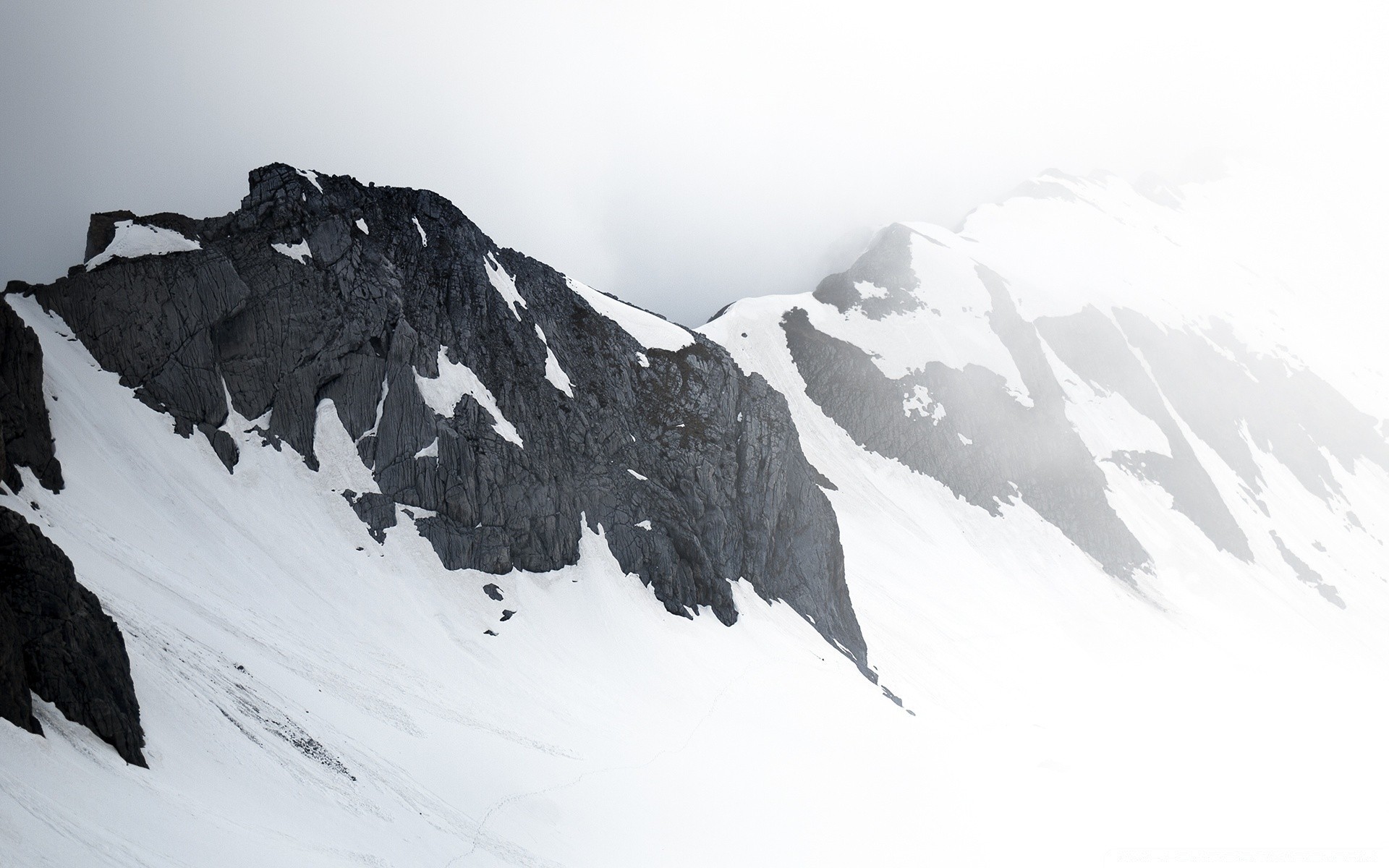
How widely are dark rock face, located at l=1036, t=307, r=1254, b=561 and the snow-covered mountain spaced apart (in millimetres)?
8725

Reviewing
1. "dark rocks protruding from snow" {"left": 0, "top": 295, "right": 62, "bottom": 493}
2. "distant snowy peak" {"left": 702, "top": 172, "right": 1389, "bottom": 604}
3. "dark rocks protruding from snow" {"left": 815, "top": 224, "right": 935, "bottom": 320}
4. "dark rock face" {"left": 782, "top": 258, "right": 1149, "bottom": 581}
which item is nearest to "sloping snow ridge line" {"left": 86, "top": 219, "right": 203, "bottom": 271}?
"dark rocks protruding from snow" {"left": 0, "top": 295, "right": 62, "bottom": 493}

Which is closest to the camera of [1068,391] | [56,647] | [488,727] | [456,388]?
[56,647]

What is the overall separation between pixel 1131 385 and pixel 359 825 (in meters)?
118

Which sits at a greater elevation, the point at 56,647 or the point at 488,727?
the point at 56,647

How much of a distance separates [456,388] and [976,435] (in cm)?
6942

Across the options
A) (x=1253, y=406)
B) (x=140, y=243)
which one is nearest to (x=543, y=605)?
(x=140, y=243)

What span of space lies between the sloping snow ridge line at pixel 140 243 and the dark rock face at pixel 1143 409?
10237cm

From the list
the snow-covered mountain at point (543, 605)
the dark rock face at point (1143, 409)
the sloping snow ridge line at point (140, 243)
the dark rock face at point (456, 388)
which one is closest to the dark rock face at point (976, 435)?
the snow-covered mountain at point (543, 605)

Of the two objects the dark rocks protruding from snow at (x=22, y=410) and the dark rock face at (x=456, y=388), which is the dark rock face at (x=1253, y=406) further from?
the dark rocks protruding from snow at (x=22, y=410)

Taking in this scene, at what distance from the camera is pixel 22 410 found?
3428 centimetres

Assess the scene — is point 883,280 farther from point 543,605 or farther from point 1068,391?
point 543,605

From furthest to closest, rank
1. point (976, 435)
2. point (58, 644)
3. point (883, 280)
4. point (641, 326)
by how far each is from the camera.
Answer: point (883, 280) < point (976, 435) < point (641, 326) < point (58, 644)

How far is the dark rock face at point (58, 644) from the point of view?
20875 mm

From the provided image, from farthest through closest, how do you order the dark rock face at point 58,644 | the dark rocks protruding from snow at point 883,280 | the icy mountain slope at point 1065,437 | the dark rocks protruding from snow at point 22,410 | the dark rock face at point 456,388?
the dark rocks protruding from snow at point 883,280, the icy mountain slope at point 1065,437, the dark rock face at point 456,388, the dark rocks protruding from snow at point 22,410, the dark rock face at point 58,644
